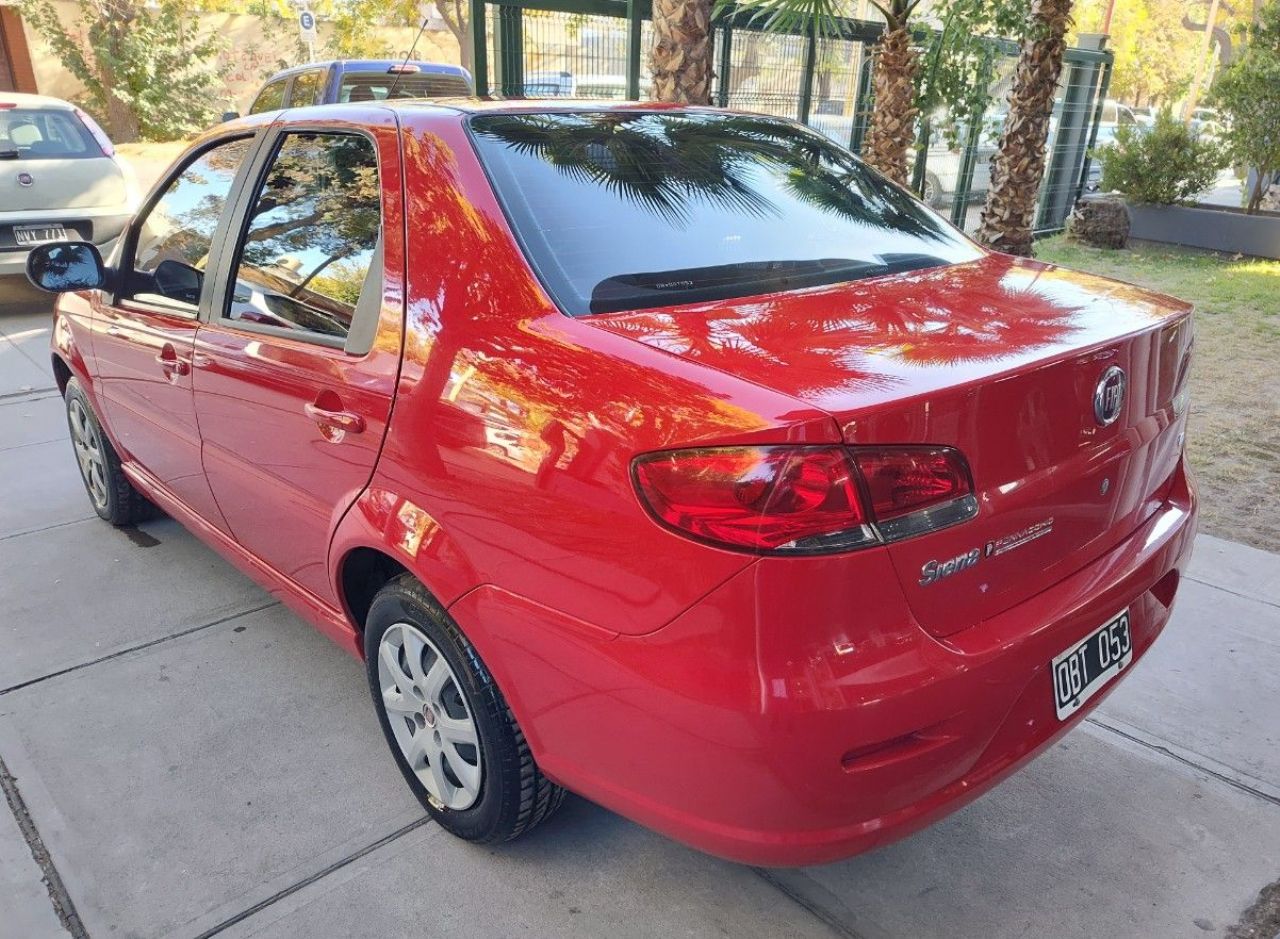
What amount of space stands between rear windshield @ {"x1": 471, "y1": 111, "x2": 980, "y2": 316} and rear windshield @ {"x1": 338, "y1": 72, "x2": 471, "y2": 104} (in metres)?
6.78

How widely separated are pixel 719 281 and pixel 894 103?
6.07 metres

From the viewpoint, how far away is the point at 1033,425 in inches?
71.7

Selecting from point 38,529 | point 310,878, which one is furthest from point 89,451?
point 310,878

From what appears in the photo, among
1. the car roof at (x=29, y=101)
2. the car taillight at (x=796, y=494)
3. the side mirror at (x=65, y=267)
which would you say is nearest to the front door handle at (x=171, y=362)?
the side mirror at (x=65, y=267)

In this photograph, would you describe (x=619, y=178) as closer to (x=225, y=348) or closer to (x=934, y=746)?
(x=225, y=348)

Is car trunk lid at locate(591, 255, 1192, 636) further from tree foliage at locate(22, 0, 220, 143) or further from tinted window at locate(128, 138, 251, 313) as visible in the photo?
tree foliage at locate(22, 0, 220, 143)

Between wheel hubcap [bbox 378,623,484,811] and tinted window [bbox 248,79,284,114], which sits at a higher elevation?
tinted window [bbox 248,79,284,114]

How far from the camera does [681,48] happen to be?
6.79 m

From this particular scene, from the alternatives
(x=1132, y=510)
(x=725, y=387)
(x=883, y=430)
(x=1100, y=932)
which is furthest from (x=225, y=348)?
(x=1100, y=932)

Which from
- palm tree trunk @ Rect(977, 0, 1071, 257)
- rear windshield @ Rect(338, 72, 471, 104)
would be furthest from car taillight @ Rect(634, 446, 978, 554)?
rear windshield @ Rect(338, 72, 471, 104)

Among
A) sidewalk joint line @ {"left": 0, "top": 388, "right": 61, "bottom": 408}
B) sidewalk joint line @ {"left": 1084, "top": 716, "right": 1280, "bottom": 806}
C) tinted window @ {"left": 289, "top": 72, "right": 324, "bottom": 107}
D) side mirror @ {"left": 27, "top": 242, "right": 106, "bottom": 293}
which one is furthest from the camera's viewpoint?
tinted window @ {"left": 289, "top": 72, "right": 324, "bottom": 107}

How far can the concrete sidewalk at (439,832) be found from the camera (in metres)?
2.25

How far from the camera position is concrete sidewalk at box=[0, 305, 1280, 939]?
7.37ft

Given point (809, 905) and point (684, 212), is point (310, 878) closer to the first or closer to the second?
point (809, 905)
